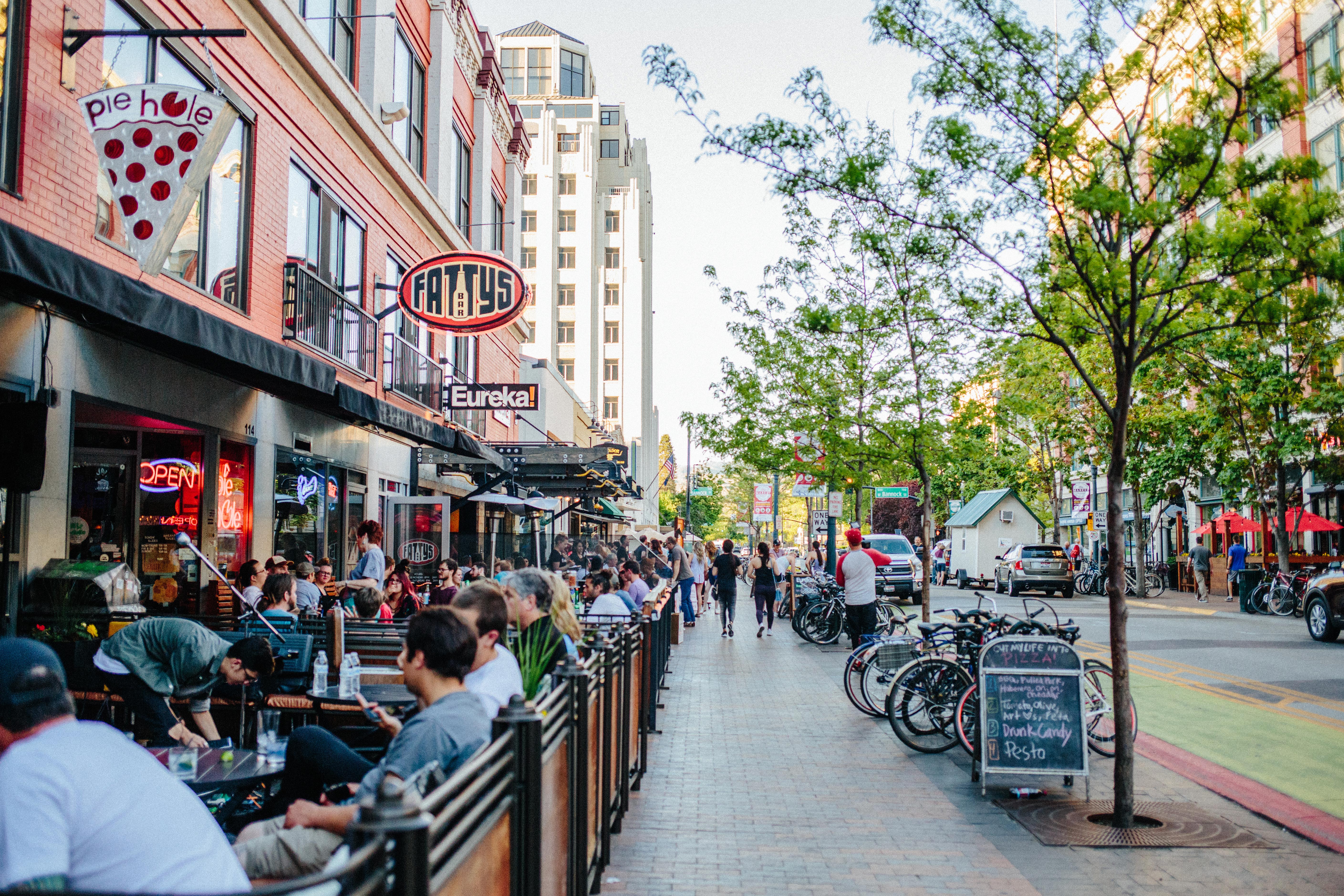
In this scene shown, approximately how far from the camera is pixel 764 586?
21.0 metres

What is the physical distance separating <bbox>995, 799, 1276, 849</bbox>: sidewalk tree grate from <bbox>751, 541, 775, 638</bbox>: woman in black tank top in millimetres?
12993

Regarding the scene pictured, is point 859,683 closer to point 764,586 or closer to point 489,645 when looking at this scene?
point 489,645

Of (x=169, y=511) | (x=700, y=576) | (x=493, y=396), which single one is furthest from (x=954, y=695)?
(x=700, y=576)

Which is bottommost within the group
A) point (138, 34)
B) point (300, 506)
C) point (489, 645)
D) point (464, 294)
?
point (489, 645)

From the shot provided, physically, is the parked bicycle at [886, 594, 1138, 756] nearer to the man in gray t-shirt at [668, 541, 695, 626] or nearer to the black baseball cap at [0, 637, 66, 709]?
the black baseball cap at [0, 637, 66, 709]

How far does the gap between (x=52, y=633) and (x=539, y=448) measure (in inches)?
724

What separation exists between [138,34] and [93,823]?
8.83m

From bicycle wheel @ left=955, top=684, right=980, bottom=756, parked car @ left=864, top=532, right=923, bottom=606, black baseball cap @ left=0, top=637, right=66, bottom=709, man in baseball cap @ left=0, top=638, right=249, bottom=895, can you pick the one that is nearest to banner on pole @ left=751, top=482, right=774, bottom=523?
parked car @ left=864, top=532, right=923, bottom=606

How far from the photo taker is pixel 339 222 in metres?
17.9

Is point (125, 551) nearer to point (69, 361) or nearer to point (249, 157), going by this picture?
point (69, 361)

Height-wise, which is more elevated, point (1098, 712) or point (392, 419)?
point (392, 419)

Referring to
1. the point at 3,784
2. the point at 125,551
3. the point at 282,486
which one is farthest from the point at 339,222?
the point at 3,784

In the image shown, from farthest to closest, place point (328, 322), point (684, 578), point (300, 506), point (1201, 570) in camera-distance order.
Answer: point (1201, 570) → point (684, 578) → point (328, 322) → point (300, 506)

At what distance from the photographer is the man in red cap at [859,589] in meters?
14.6
